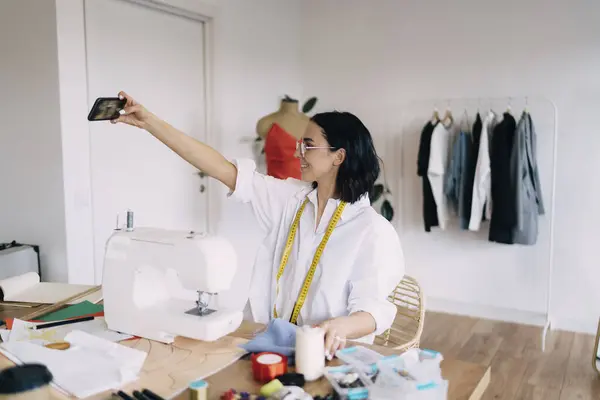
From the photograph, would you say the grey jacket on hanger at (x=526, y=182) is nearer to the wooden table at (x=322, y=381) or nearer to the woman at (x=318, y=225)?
the woman at (x=318, y=225)

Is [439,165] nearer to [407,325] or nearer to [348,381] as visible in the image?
[407,325]

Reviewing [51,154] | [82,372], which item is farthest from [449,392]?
[51,154]

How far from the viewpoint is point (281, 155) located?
3791mm

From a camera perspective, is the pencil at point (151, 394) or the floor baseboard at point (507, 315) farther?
the floor baseboard at point (507, 315)

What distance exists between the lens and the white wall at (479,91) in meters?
3.94

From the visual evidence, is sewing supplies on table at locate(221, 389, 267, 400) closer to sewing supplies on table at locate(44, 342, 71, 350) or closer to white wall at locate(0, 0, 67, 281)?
sewing supplies on table at locate(44, 342, 71, 350)

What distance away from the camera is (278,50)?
4523 mm

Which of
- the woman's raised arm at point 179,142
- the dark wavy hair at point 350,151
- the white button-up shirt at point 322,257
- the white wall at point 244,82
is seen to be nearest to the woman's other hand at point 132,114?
the woman's raised arm at point 179,142

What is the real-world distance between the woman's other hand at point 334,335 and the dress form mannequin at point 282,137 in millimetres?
2393

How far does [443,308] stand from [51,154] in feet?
10.3

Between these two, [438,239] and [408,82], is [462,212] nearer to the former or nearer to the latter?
[438,239]

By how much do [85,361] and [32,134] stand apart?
1.71m

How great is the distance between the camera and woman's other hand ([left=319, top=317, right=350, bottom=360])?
1.35m

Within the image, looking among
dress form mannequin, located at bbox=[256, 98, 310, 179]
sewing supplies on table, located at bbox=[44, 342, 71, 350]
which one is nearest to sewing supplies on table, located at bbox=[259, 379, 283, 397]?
sewing supplies on table, located at bbox=[44, 342, 71, 350]
